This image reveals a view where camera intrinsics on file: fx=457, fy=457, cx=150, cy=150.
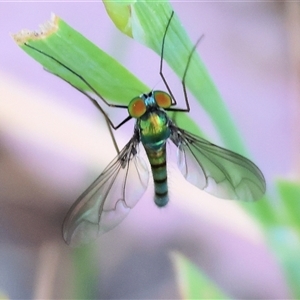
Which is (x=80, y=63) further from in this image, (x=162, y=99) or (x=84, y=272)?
(x=84, y=272)

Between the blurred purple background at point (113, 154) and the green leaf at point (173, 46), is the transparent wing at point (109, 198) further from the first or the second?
the green leaf at point (173, 46)

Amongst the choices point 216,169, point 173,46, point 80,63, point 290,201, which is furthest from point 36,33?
point 290,201

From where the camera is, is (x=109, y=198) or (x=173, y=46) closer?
(x=109, y=198)

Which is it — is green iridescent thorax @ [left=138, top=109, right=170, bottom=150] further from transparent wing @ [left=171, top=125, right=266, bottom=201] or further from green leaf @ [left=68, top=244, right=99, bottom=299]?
green leaf @ [left=68, top=244, right=99, bottom=299]

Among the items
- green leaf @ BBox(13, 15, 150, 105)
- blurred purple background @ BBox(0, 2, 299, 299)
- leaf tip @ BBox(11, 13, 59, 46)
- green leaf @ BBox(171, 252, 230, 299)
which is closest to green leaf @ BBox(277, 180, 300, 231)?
blurred purple background @ BBox(0, 2, 299, 299)

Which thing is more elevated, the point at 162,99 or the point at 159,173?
the point at 162,99

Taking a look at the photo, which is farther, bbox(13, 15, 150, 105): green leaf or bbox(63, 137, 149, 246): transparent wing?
bbox(13, 15, 150, 105): green leaf

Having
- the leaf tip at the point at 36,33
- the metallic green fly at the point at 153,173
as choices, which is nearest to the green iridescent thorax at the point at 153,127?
the metallic green fly at the point at 153,173
